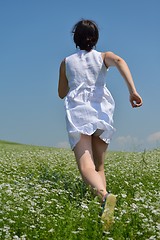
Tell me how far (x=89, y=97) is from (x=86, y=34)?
0.86 metres

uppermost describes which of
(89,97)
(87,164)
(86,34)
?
(86,34)

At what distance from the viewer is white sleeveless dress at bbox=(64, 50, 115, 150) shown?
7.23m

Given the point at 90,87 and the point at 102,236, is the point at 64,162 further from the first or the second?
the point at 102,236

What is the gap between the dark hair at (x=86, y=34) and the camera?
7484 mm

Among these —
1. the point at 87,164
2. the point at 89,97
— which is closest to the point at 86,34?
the point at 89,97

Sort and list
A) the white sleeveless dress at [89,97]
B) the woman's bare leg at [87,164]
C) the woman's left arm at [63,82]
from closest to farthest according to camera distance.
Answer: the woman's bare leg at [87,164] < the white sleeveless dress at [89,97] < the woman's left arm at [63,82]

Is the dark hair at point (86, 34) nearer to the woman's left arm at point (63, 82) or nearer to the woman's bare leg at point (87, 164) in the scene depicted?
the woman's left arm at point (63, 82)

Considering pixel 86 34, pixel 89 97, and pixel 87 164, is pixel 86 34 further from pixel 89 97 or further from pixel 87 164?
pixel 87 164

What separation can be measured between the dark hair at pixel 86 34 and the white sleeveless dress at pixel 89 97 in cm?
12

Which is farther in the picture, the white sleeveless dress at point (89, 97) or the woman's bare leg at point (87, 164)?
the white sleeveless dress at point (89, 97)

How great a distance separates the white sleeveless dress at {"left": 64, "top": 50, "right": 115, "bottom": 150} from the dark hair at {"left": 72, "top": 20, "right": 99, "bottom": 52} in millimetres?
118

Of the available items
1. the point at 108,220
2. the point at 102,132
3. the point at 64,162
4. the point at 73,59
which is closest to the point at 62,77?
the point at 73,59

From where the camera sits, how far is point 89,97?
7355 millimetres

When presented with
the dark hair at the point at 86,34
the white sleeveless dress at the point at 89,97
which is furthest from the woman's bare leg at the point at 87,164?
the dark hair at the point at 86,34
